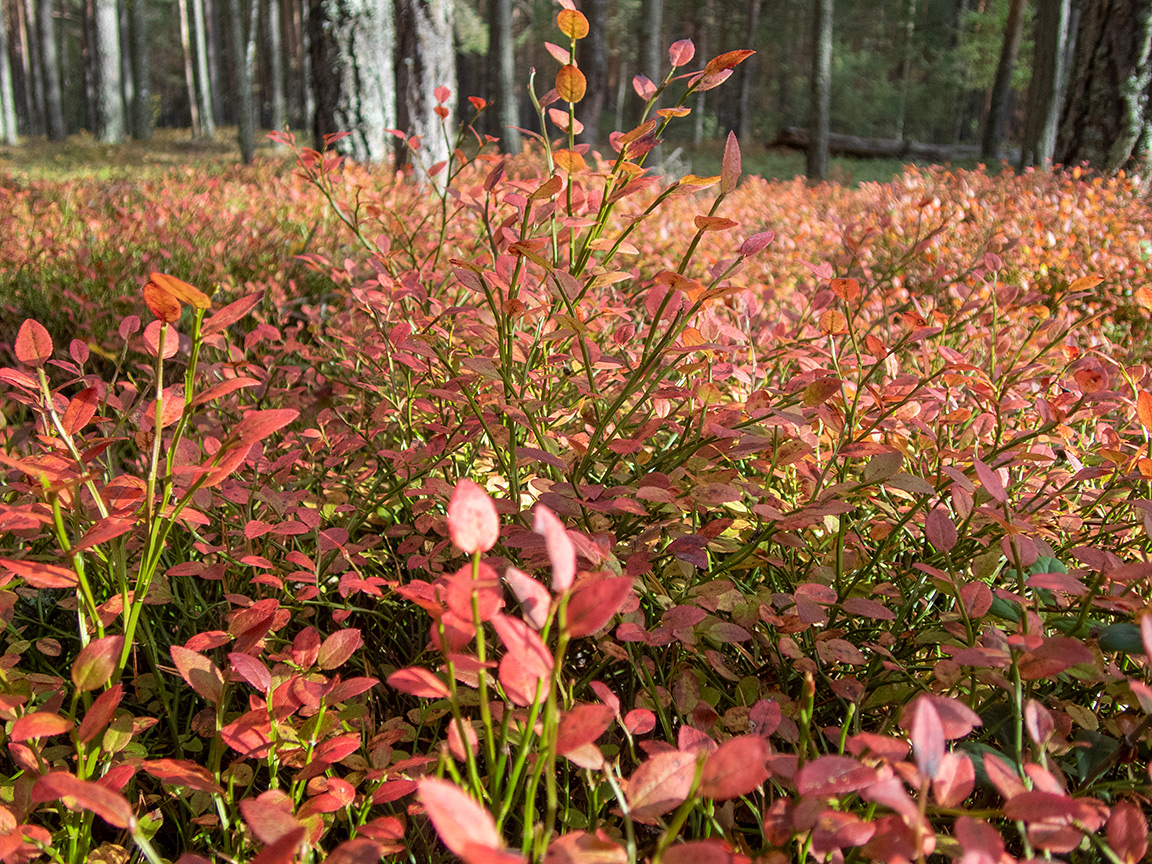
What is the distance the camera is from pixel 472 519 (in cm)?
53

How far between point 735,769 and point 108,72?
72.3 ft

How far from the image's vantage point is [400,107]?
6.35 meters

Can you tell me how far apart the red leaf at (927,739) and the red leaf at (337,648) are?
64 centimetres

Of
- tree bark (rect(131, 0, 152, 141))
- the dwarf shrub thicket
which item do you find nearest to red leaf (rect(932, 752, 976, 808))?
the dwarf shrub thicket

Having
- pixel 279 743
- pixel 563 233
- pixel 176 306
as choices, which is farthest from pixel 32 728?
pixel 563 233

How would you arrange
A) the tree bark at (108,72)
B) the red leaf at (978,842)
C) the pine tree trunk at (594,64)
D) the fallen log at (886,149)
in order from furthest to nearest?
the fallen log at (886,149), the tree bark at (108,72), the pine tree trunk at (594,64), the red leaf at (978,842)

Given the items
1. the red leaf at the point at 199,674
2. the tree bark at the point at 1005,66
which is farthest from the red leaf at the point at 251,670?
the tree bark at the point at 1005,66

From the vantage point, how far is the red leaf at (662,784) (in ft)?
1.94

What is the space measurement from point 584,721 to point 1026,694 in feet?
2.41

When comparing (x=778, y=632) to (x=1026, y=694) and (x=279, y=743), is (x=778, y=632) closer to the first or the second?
(x=1026, y=694)

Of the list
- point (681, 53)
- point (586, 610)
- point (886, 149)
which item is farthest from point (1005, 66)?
point (586, 610)

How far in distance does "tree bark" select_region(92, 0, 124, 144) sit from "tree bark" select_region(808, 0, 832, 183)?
14540mm

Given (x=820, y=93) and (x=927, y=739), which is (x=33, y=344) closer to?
(x=927, y=739)

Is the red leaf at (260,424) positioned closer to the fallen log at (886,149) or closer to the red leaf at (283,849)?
the red leaf at (283,849)
